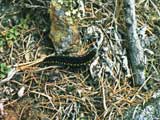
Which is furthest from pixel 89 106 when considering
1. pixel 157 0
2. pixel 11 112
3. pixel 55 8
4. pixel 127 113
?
pixel 157 0

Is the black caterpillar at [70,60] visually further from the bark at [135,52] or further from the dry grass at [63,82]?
the bark at [135,52]

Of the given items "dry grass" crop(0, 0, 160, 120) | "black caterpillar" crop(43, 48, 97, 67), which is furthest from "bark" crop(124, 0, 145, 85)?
"black caterpillar" crop(43, 48, 97, 67)

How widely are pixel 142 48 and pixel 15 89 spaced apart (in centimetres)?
107

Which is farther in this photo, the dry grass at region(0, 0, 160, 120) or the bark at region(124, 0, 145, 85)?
the bark at region(124, 0, 145, 85)

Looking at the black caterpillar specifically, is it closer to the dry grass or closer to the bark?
the dry grass

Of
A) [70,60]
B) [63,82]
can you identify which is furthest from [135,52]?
[63,82]

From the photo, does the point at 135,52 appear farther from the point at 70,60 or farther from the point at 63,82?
the point at 63,82

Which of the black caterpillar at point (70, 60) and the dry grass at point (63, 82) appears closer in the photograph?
the dry grass at point (63, 82)

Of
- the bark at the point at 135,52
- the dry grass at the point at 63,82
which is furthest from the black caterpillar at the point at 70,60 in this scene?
the bark at the point at 135,52

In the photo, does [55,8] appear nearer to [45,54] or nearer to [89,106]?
[45,54]

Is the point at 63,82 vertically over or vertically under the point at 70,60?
under

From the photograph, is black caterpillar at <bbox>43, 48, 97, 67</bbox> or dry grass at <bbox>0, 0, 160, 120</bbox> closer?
dry grass at <bbox>0, 0, 160, 120</bbox>

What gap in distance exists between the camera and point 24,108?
348cm

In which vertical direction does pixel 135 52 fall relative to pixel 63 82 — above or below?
above
